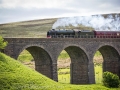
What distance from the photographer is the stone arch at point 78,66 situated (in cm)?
5765

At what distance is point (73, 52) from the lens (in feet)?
193

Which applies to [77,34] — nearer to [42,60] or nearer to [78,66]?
[78,66]

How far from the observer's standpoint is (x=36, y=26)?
485 ft

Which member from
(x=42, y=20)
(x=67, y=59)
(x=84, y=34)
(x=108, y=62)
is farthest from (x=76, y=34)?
(x=42, y=20)

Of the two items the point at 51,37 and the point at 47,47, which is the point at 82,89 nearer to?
the point at 47,47

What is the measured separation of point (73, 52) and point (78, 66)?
10.0ft

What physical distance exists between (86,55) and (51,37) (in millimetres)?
7824

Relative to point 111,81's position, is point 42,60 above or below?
above

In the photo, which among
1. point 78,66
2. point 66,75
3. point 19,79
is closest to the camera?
point 19,79

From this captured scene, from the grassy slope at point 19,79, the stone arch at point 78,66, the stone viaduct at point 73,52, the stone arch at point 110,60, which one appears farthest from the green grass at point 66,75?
the grassy slope at point 19,79

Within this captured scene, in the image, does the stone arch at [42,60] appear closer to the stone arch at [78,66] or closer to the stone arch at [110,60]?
the stone arch at [78,66]

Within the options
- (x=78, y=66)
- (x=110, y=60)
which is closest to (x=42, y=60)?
(x=78, y=66)

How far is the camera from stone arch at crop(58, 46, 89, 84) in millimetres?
57647

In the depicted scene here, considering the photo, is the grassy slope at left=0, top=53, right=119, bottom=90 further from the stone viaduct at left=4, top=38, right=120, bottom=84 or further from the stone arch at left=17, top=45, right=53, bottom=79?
the stone arch at left=17, top=45, right=53, bottom=79
